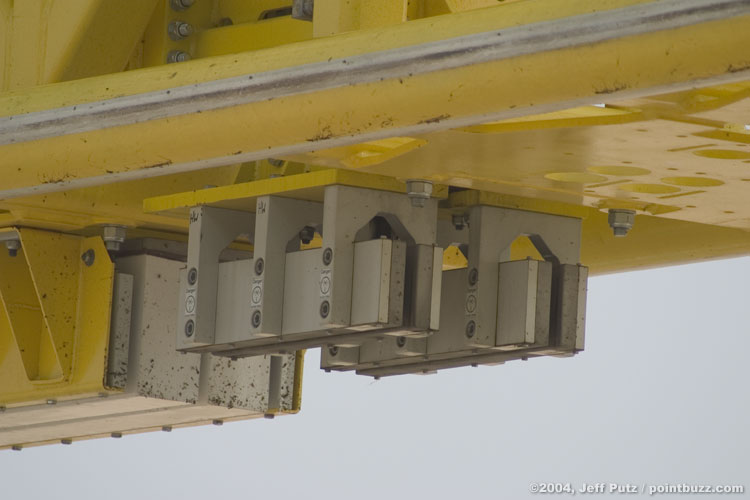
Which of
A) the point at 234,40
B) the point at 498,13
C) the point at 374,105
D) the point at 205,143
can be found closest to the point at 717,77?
the point at 498,13

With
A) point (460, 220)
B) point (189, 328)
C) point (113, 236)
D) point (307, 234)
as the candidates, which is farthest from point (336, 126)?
point (113, 236)

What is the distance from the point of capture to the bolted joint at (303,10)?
19.7ft

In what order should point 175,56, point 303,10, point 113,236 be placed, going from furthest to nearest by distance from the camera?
point 113,236, point 175,56, point 303,10

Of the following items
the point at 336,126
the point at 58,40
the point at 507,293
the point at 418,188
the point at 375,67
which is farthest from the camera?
the point at 507,293

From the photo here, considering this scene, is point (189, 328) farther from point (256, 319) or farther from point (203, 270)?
point (256, 319)

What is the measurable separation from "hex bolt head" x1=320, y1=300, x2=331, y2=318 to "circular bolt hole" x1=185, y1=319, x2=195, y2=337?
2.09ft

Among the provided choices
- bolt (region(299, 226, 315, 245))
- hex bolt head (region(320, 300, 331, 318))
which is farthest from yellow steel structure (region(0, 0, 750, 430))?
hex bolt head (region(320, 300, 331, 318))

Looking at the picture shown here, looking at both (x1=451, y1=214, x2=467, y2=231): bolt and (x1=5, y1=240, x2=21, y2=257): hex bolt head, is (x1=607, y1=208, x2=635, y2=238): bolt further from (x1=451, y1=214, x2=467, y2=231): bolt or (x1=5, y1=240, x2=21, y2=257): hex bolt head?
(x1=5, y1=240, x2=21, y2=257): hex bolt head

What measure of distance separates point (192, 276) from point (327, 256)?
2.24 feet

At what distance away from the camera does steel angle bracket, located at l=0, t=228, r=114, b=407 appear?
25.2ft

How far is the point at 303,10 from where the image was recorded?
19.8 ft

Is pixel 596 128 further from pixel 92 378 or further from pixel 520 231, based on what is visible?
pixel 92 378

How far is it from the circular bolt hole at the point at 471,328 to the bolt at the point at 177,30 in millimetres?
1375

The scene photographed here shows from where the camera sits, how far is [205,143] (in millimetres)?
5730
